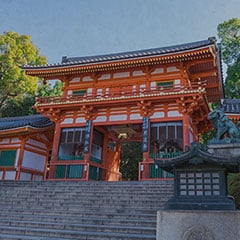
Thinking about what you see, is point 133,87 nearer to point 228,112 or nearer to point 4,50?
point 228,112

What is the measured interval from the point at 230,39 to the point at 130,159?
15.5 meters

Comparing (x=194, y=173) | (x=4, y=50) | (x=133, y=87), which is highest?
(x=4, y=50)

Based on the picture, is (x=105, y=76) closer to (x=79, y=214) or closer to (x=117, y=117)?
(x=117, y=117)

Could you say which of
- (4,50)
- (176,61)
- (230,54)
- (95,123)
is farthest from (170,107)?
(4,50)

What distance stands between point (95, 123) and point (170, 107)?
4584 mm

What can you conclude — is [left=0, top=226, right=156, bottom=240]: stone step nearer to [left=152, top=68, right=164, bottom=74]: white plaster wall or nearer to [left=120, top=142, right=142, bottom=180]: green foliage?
[left=152, top=68, right=164, bottom=74]: white plaster wall

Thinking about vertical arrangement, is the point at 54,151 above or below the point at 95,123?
below

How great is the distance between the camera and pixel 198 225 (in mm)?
5484

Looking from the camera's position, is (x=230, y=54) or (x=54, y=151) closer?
(x=54, y=151)

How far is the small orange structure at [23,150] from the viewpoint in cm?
1587

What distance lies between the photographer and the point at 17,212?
9055 mm

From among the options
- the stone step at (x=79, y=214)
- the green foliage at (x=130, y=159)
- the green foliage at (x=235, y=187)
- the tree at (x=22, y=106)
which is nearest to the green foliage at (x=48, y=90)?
the tree at (x=22, y=106)

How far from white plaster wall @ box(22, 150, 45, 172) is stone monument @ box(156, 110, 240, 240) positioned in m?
12.5

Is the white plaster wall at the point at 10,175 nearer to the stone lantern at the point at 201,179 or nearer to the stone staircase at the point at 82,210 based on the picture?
the stone staircase at the point at 82,210
